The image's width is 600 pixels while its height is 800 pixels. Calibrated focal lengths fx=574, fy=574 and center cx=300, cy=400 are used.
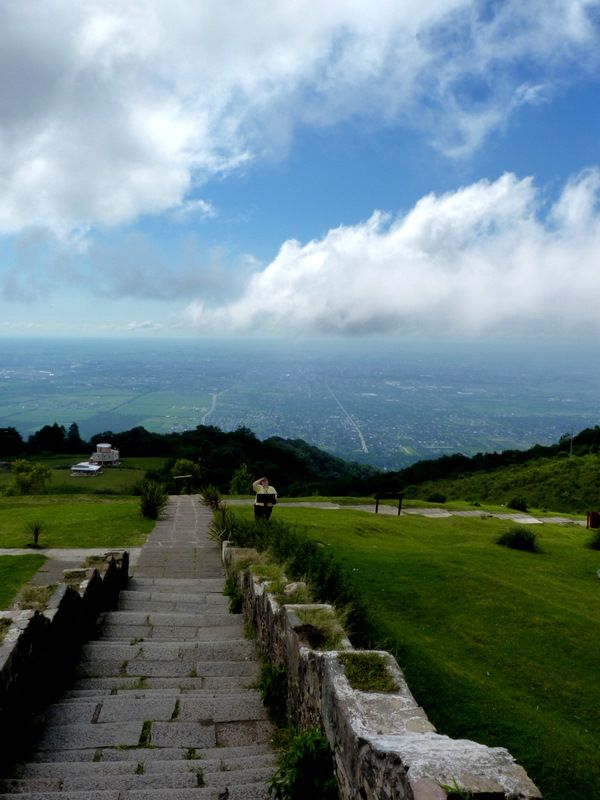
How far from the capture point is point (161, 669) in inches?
258

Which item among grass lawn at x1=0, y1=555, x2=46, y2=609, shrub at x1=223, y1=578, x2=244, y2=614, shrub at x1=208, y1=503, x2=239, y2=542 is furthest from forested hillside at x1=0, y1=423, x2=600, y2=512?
shrub at x1=223, y1=578, x2=244, y2=614

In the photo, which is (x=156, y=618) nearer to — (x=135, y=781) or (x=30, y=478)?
(x=135, y=781)

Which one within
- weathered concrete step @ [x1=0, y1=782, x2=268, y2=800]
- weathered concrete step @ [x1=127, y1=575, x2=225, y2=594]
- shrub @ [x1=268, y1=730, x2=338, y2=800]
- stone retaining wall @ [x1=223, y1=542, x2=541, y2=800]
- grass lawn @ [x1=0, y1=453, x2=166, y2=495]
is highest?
stone retaining wall @ [x1=223, y1=542, x2=541, y2=800]

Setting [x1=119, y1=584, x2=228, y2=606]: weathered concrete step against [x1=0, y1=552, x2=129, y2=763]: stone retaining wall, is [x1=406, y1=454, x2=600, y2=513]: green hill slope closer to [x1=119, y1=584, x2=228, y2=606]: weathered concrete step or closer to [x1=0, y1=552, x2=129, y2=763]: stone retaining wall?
[x1=119, y1=584, x2=228, y2=606]: weathered concrete step

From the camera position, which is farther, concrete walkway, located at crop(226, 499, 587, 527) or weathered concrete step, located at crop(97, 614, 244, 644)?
concrete walkway, located at crop(226, 499, 587, 527)

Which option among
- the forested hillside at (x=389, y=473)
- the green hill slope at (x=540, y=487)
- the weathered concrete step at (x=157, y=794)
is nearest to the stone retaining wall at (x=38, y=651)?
the weathered concrete step at (x=157, y=794)

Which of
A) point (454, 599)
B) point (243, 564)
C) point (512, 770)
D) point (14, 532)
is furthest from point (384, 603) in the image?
point (14, 532)

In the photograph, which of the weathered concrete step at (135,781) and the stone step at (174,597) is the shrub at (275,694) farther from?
the stone step at (174,597)

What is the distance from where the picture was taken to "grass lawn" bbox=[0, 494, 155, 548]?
14.8 metres

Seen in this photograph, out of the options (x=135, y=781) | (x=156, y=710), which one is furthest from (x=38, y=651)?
(x=135, y=781)

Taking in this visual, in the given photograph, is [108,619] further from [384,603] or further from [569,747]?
[569,747]

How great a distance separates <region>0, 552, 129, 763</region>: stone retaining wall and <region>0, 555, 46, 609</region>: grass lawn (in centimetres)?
229

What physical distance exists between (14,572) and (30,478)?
32.9 m

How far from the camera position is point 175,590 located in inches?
420
